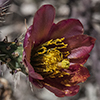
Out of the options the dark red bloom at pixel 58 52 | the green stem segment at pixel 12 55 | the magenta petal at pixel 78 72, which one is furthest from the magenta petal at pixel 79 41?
the green stem segment at pixel 12 55

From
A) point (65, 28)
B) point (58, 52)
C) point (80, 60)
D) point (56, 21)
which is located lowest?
point (56, 21)

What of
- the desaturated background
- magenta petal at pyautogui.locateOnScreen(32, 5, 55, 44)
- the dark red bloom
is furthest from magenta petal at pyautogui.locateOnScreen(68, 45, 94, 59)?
the desaturated background

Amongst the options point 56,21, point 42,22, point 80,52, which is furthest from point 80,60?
point 56,21

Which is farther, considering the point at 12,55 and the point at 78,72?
the point at 78,72

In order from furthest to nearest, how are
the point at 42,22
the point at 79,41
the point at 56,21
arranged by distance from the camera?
the point at 56,21 → the point at 79,41 → the point at 42,22

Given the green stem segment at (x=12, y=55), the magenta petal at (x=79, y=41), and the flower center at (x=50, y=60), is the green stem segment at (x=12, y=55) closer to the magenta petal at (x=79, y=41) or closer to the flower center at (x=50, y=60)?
the flower center at (x=50, y=60)

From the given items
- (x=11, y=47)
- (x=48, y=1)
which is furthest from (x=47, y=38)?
(x=48, y=1)

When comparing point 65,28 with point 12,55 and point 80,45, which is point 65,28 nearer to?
point 80,45

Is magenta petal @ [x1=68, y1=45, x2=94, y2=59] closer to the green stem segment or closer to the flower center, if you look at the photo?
the flower center
